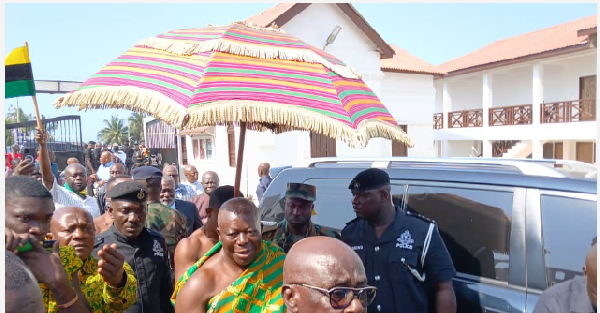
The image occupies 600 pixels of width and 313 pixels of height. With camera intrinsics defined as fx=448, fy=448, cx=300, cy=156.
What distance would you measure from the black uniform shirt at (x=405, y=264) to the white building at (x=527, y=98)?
15.6m

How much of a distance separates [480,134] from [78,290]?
2041cm

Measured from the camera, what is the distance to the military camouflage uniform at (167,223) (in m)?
3.75

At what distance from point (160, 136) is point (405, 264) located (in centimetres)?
2231

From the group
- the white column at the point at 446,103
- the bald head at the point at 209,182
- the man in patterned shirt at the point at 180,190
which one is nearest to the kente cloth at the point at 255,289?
the bald head at the point at 209,182

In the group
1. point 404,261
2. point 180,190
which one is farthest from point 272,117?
point 180,190

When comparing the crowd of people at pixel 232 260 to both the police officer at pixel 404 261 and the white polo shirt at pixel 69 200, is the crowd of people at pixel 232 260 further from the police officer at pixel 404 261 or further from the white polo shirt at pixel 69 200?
the white polo shirt at pixel 69 200

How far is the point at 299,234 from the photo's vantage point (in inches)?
132

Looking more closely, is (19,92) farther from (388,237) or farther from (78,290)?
(388,237)

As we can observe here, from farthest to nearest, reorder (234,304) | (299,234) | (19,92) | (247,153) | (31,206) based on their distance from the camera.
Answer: (247,153), (299,234), (19,92), (234,304), (31,206)

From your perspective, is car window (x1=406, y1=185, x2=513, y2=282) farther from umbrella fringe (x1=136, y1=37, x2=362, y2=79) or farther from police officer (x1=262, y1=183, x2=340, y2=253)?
umbrella fringe (x1=136, y1=37, x2=362, y2=79)

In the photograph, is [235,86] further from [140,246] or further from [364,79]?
[364,79]

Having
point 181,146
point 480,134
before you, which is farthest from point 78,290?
point 480,134

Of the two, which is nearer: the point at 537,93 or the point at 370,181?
the point at 370,181

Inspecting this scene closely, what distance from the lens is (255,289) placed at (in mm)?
2268
